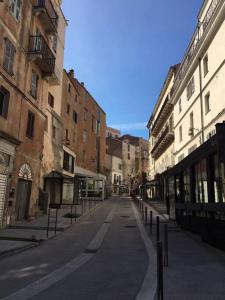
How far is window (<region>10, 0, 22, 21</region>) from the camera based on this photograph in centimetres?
1795

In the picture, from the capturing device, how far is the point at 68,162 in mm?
39062

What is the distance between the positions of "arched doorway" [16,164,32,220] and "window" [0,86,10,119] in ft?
11.7

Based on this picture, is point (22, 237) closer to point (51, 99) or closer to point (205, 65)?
point (51, 99)

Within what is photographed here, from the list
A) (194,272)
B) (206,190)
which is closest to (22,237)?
(206,190)

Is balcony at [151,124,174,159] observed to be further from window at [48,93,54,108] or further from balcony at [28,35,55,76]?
balcony at [28,35,55,76]

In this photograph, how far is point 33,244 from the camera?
490 inches

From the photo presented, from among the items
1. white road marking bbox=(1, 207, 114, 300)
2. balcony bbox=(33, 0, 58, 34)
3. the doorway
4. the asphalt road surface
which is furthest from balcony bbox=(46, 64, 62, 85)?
white road marking bbox=(1, 207, 114, 300)

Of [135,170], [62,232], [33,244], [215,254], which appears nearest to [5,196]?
[62,232]

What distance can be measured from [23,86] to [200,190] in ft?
39.2

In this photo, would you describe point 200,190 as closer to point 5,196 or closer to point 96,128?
point 5,196

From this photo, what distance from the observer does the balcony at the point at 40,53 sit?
2028 centimetres

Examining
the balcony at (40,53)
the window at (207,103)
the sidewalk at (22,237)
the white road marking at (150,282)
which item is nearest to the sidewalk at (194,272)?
the white road marking at (150,282)

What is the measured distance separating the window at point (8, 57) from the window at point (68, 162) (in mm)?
19815

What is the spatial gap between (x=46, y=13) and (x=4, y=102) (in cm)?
817
